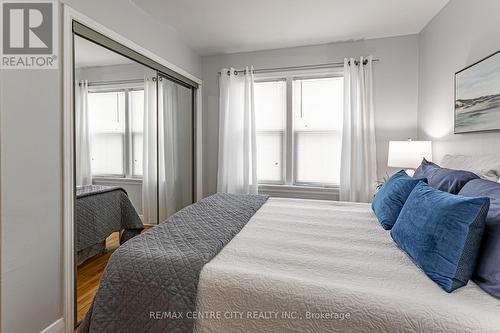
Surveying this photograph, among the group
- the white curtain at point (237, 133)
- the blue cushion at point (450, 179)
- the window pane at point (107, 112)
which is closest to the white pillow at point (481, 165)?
the blue cushion at point (450, 179)

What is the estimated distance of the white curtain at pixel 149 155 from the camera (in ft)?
9.07

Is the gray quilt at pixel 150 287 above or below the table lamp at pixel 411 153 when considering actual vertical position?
below

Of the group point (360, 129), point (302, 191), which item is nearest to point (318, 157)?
point (302, 191)

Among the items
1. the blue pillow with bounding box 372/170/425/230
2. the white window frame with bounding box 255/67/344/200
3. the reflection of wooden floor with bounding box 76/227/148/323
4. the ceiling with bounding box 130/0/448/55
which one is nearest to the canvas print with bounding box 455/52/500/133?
the blue pillow with bounding box 372/170/425/230

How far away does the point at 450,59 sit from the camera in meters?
2.45

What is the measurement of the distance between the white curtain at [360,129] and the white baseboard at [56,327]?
3.04 meters

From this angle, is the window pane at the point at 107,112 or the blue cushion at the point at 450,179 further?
the window pane at the point at 107,112

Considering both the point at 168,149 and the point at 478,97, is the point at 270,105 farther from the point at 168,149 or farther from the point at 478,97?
the point at 478,97

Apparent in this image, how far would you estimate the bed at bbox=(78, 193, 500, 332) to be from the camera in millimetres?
935

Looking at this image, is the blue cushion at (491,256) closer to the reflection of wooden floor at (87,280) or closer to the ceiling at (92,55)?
the reflection of wooden floor at (87,280)

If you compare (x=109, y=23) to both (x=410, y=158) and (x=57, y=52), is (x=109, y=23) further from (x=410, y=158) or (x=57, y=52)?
(x=410, y=158)

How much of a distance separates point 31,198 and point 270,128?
9.21ft

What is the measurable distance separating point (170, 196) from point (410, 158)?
2735mm

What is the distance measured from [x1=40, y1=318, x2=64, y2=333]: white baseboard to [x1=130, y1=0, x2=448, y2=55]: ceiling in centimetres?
270
